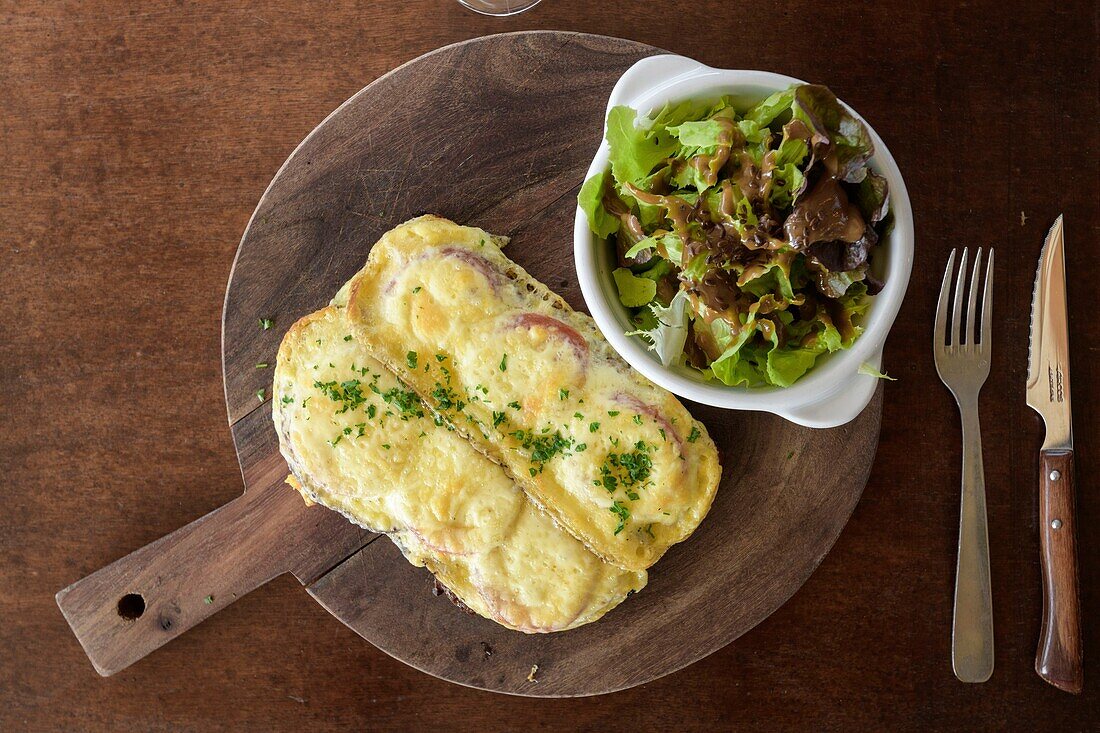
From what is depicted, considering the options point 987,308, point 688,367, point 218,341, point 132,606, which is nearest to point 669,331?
point 688,367

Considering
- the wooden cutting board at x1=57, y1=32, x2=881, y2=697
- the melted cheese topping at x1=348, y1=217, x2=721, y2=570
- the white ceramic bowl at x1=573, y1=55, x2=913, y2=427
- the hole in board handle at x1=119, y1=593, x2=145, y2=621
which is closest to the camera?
the white ceramic bowl at x1=573, y1=55, x2=913, y2=427

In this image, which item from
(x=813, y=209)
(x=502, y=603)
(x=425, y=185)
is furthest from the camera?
(x=425, y=185)

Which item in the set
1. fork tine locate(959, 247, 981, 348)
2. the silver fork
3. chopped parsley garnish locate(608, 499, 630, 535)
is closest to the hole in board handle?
chopped parsley garnish locate(608, 499, 630, 535)

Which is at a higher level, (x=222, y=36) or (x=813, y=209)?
(x=813, y=209)

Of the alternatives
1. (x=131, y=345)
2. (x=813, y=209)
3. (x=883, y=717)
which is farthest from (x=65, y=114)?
(x=883, y=717)

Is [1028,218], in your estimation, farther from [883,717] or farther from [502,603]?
[502,603]

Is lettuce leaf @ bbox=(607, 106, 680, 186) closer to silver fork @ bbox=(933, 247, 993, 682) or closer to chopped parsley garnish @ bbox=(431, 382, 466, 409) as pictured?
chopped parsley garnish @ bbox=(431, 382, 466, 409)
